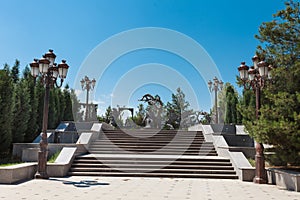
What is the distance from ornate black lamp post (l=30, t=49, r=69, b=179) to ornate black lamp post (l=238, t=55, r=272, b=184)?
21.8 ft

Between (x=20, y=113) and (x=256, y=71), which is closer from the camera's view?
(x=256, y=71)

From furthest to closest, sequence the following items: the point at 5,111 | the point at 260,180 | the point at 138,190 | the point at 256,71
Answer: the point at 5,111 → the point at 256,71 → the point at 260,180 → the point at 138,190

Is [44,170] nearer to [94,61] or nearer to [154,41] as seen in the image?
[94,61]

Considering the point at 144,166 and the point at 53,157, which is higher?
the point at 53,157

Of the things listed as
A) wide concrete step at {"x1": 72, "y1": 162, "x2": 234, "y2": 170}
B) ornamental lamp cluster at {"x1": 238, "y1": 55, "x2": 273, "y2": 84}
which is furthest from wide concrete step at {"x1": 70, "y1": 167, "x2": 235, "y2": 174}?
ornamental lamp cluster at {"x1": 238, "y1": 55, "x2": 273, "y2": 84}

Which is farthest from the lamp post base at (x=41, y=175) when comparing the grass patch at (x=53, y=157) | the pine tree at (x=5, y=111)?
the pine tree at (x=5, y=111)

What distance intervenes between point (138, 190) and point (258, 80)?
5.50 m

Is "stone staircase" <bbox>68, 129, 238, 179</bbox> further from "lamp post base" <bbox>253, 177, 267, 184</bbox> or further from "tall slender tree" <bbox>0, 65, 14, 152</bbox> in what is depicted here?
"tall slender tree" <bbox>0, 65, 14, 152</bbox>

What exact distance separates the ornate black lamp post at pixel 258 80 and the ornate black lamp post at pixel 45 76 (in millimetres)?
6635

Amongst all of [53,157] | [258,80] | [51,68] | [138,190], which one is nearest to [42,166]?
[53,157]

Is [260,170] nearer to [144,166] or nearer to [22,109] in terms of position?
[144,166]

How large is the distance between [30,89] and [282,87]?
1411 centimetres

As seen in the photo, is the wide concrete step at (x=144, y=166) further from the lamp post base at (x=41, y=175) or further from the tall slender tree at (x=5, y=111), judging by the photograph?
the tall slender tree at (x=5, y=111)

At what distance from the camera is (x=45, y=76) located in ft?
29.8
